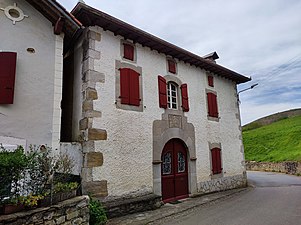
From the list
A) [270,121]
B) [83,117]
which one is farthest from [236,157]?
[270,121]

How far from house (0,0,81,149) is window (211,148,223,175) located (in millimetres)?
6972

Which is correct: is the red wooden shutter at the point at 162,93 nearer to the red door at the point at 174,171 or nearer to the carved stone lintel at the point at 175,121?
the carved stone lintel at the point at 175,121

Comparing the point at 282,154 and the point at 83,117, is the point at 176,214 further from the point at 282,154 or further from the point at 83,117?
the point at 282,154

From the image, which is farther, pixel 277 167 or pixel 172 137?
pixel 277 167

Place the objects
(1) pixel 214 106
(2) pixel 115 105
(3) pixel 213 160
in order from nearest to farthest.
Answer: (2) pixel 115 105, (3) pixel 213 160, (1) pixel 214 106

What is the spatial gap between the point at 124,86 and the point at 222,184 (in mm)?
6676

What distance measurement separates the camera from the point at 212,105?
1138 centimetres

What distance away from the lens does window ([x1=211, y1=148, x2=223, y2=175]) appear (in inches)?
426

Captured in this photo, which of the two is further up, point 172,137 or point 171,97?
point 171,97

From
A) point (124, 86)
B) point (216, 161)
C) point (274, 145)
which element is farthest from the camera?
point (274, 145)

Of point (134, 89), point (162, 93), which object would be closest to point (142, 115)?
point (134, 89)

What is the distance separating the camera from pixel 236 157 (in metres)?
12.4

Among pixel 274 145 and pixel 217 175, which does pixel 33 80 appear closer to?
pixel 217 175

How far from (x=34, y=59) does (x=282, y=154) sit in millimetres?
24135
